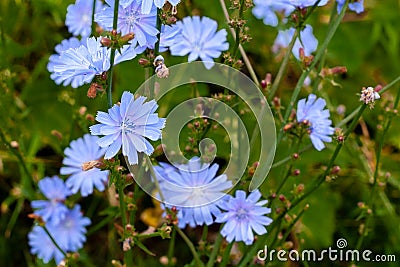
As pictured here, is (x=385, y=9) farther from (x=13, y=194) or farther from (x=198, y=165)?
(x=13, y=194)

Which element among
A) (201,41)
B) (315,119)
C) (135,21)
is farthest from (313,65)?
(135,21)

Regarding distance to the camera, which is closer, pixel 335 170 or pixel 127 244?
pixel 127 244

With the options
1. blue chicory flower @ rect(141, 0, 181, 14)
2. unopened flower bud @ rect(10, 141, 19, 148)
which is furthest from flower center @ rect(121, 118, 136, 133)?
unopened flower bud @ rect(10, 141, 19, 148)

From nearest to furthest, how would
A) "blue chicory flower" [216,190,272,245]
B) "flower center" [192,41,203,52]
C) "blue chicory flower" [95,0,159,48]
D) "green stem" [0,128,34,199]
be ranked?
"blue chicory flower" [95,0,159,48]
"blue chicory flower" [216,190,272,245]
"flower center" [192,41,203,52]
"green stem" [0,128,34,199]

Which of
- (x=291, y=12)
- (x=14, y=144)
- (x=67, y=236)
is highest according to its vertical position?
(x=291, y=12)

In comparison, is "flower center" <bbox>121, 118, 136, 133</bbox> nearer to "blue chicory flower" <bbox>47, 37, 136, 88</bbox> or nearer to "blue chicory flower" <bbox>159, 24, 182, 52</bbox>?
"blue chicory flower" <bbox>47, 37, 136, 88</bbox>

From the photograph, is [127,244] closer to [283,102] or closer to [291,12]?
[291,12]

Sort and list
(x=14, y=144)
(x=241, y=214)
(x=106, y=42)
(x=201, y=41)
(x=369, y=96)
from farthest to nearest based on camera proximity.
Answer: (x=14, y=144) < (x=201, y=41) < (x=241, y=214) < (x=369, y=96) < (x=106, y=42)
